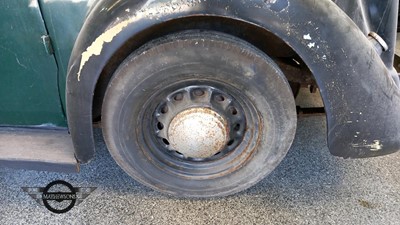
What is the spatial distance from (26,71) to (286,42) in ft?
3.24

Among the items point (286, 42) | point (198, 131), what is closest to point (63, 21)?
point (198, 131)

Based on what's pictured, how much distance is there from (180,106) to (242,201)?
544 millimetres

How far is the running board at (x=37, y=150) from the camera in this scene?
5.39 feet

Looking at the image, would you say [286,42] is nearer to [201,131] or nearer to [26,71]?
[201,131]

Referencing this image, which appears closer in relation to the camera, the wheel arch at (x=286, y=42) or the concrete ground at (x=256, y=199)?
the wheel arch at (x=286, y=42)

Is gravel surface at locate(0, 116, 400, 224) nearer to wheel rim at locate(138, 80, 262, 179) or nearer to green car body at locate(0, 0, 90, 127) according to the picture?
wheel rim at locate(138, 80, 262, 179)

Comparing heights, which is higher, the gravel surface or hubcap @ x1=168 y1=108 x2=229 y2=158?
hubcap @ x1=168 y1=108 x2=229 y2=158

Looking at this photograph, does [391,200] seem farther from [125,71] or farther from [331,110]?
[125,71]

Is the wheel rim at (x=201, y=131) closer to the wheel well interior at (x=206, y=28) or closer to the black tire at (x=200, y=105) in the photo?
the black tire at (x=200, y=105)

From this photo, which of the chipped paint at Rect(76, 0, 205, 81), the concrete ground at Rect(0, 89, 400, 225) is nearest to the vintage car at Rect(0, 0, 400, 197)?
the chipped paint at Rect(76, 0, 205, 81)

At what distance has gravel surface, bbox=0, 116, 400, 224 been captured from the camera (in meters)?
1.72

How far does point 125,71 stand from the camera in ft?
4.57

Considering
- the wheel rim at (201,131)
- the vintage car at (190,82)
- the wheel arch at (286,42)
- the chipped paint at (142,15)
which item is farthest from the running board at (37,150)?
the chipped paint at (142,15)

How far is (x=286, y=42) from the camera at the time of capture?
1.33m
